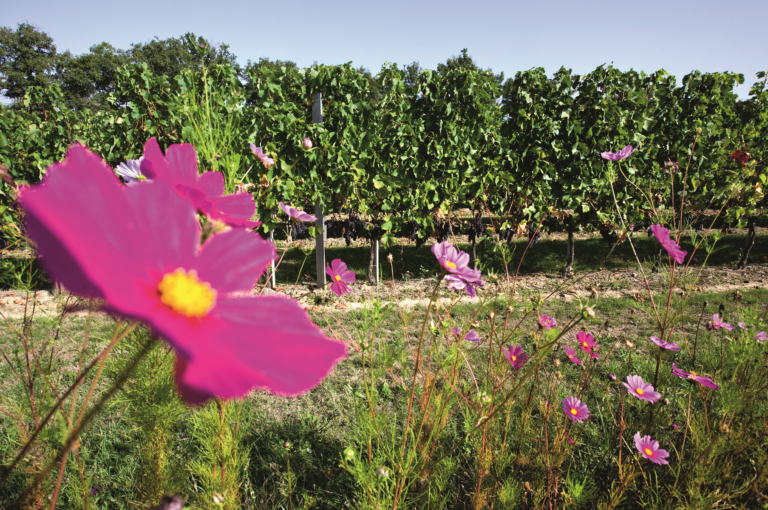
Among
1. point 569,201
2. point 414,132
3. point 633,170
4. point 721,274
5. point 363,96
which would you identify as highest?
point 363,96

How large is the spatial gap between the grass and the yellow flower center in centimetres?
Result: 74

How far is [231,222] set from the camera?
17.0 inches

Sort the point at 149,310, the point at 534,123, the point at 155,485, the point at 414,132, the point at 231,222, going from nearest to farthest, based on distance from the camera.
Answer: the point at 149,310 → the point at 231,222 → the point at 155,485 → the point at 414,132 → the point at 534,123

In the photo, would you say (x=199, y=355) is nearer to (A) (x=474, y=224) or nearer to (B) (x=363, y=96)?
(B) (x=363, y=96)

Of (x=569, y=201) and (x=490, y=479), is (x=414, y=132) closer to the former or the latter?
(x=569, y=201)

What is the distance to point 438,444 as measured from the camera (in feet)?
5.92

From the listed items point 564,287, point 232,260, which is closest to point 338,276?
point 232,260

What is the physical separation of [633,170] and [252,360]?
244 inches

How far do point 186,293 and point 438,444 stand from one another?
1.81m

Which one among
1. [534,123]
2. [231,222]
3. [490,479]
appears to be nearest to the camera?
[231,222]

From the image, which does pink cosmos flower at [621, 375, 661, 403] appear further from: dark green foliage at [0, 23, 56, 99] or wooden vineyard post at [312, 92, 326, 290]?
dark green foliage at [0, 23, 56, 99]

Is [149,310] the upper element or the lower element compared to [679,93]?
lower

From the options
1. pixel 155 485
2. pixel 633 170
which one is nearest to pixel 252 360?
pixel 155 485

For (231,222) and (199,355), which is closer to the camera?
(199,355)
